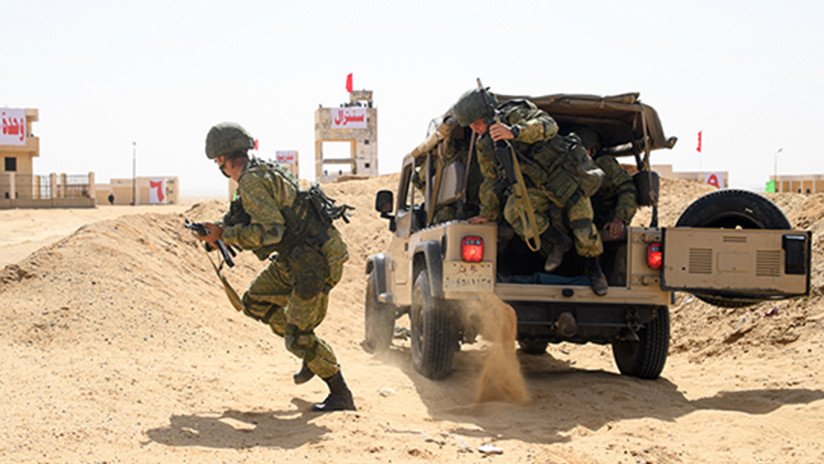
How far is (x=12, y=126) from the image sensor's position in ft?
152

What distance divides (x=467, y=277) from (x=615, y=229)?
49.0 inches

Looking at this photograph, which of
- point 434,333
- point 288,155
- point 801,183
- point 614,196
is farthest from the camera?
point 288,155

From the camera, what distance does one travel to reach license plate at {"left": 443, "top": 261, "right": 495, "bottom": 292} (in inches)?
267

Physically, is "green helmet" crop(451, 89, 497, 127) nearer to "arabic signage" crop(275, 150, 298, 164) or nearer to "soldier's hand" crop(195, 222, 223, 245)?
"soldier's hand" crop(195, 222, 223, 245)

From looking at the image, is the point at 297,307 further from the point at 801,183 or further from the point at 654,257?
the point at 801,183

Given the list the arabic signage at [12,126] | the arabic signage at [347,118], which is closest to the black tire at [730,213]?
the arabic signage at [347,118]

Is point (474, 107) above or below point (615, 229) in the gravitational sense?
above

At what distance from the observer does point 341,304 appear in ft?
47.3

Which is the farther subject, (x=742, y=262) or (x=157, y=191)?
(x=157, y=191)

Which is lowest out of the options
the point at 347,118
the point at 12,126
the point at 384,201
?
the point at 384,201

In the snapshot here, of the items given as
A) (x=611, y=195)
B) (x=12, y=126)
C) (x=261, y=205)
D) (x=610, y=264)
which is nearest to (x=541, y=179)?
(x=611, y=195)

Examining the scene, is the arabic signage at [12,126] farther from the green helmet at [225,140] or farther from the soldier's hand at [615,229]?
the soldier's hand at [615,229]

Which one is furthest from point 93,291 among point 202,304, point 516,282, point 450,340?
point 516,282

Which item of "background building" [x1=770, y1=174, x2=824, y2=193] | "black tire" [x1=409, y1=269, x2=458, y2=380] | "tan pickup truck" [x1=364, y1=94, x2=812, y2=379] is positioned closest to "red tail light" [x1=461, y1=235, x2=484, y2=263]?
"tan pickup truck" [x1=364, y1=94, x2=812, y2=379]
